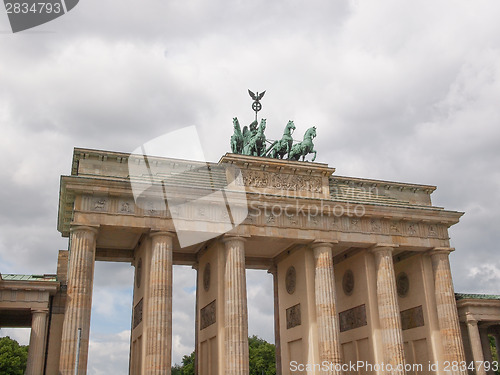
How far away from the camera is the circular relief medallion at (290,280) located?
→ 3344 centimetres

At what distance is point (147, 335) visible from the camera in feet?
86.4

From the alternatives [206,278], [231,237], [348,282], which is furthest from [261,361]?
[231,237]

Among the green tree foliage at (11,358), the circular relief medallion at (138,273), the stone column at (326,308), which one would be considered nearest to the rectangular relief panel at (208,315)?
the circular relief medallion at (138,273)

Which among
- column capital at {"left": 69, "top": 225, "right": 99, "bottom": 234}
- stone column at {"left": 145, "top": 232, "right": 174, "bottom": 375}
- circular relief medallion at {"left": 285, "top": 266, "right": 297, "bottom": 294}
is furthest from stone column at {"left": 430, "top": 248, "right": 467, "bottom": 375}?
column capital at {"left": 69, "top": 225, "right": 99, "bottom": 234}

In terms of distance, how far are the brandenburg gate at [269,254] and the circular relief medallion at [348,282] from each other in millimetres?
97

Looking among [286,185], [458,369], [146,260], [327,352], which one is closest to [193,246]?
[146,260]

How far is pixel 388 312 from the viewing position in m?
30.6

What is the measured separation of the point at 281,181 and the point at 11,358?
44.8m

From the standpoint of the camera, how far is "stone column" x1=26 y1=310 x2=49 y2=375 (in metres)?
24.6

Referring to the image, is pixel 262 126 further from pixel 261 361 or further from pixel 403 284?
pixel 261 361

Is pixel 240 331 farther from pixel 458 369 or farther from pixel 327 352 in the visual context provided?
pixel 458 369

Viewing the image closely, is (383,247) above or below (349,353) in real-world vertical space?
above

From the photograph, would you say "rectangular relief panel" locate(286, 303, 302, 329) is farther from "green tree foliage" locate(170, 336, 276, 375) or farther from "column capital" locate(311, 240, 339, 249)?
Result: "green tree foliage" locate(170, 336, 276, 375)

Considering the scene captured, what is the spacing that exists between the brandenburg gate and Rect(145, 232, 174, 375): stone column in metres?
0.05
